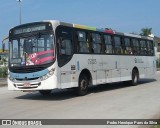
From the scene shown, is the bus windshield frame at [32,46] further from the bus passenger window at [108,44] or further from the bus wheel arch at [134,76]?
the bus wheel arch at [134,76]

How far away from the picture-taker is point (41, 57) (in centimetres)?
1451

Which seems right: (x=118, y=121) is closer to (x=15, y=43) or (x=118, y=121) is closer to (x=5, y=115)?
(x=5, y=115)

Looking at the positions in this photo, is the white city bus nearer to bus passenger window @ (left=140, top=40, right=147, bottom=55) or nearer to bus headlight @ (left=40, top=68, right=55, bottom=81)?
bus headlight @ (left=40, top=68, right=55, bottom=81)

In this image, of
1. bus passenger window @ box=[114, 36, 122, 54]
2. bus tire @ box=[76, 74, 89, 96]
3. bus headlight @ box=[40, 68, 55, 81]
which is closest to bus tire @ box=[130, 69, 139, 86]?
bus passenger window @ box=[114, 36, 122, 54]

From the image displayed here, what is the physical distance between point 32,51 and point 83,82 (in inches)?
111

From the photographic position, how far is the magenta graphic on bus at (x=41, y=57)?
14.4 meters

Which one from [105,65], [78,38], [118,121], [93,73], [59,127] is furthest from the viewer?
[105,65]

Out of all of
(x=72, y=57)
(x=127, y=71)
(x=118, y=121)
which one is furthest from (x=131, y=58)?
(x=118, y=121)

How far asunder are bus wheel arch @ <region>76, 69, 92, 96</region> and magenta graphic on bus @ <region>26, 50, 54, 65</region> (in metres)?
2.20

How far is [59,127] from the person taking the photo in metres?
9.06

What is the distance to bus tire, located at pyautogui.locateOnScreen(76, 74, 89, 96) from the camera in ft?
52.6

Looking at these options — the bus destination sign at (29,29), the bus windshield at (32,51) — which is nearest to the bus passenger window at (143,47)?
the bus destination sign at (29,29)

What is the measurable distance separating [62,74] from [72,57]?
1.07 metres

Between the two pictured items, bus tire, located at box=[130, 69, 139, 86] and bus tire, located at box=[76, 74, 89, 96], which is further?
bus tire, located at box=[130, 69, 139, 86]
